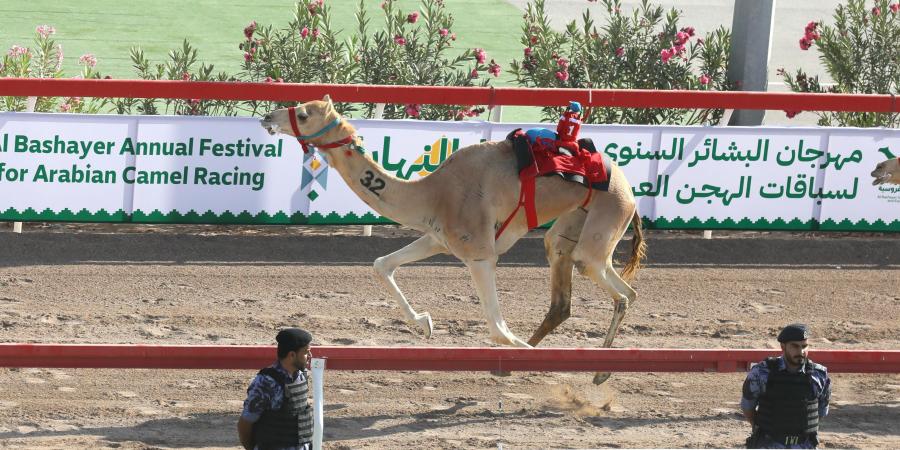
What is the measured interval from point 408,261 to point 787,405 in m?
3.74

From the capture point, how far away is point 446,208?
1074 cm

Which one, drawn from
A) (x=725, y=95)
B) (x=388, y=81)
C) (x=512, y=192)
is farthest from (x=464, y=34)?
(x=512, y=192)

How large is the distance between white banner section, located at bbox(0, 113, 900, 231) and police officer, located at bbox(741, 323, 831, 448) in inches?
273

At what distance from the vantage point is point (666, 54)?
57.7 feet

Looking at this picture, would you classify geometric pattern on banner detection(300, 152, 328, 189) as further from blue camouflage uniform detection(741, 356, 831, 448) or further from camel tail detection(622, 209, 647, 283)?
blue camouflage uniform detection(741, 356, 831, 448)

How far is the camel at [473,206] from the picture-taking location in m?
10.5

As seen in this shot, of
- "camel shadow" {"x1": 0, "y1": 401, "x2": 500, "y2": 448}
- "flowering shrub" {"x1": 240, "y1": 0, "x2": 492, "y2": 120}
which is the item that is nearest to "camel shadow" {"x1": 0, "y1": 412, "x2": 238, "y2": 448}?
"camel shadow" {"x1": 0, "y1": 401, "x2": 500, "y2": 448}

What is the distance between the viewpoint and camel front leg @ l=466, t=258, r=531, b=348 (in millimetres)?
10539

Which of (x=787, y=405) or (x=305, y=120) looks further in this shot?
(x=305, y=120)

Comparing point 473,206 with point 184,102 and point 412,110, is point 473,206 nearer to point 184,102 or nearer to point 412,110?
point 412,110

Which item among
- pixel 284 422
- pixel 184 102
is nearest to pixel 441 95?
pixel 184 102

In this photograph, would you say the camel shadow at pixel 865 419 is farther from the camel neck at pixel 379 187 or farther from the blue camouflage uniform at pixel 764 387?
the camel neck at pixel 379 187

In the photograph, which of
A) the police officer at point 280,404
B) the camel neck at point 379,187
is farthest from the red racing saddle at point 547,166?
the police officer at point 280,404

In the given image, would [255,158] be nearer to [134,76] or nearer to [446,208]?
[446,208]
